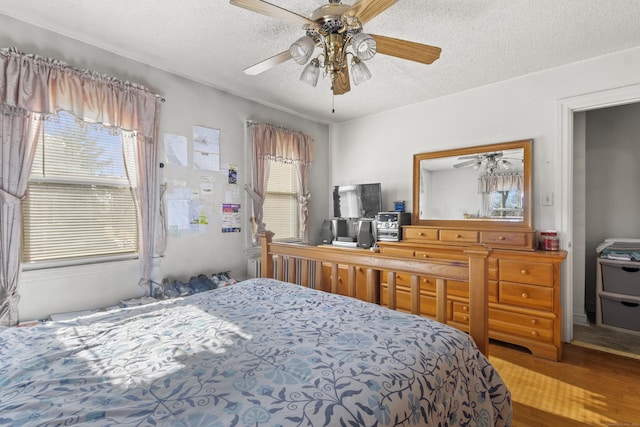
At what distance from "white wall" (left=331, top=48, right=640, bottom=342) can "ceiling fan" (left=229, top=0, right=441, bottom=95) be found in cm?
144

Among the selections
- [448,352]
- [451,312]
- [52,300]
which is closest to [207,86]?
[52,300]

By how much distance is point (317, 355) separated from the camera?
3.29 feet

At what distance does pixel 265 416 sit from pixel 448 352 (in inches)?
28.4

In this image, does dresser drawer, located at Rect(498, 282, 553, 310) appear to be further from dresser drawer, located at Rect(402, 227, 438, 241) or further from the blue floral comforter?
the blue floral comforter

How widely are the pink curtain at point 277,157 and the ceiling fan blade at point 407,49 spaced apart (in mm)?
1967

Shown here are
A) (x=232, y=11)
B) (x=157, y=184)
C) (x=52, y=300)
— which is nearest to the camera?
(x=232, y=11)

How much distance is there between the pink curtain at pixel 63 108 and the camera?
1.91 metres

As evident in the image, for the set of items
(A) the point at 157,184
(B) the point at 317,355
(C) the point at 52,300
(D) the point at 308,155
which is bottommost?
(C) the point at 52,300

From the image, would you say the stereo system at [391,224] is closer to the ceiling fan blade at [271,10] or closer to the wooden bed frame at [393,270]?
the wooden bed frame at [393,270]

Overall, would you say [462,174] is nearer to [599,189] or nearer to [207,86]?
[599,189]

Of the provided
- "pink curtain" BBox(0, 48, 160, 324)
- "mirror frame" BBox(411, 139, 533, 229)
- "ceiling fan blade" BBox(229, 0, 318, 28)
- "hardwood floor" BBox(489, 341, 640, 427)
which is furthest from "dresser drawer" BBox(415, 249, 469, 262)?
"pink curtain" BBox(0, 48, 160, 324)

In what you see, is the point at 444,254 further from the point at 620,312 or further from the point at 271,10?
the point at 271,10

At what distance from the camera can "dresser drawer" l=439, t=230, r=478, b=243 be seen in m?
2.98

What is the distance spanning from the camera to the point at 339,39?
1.63m
